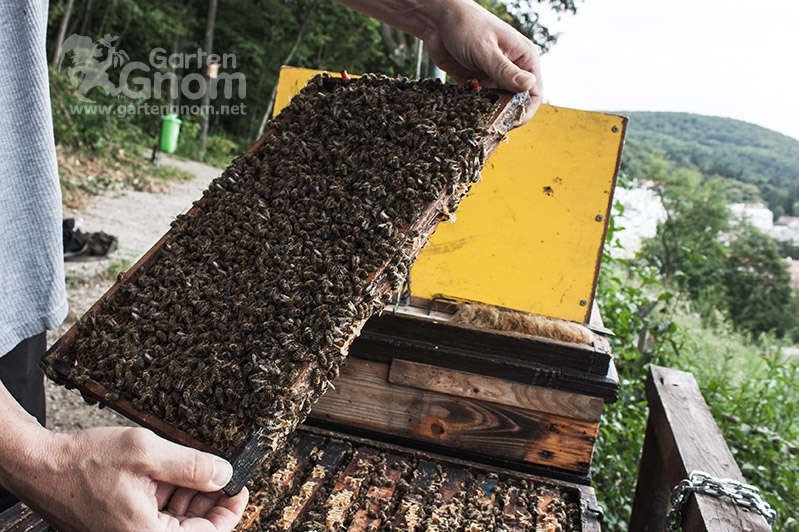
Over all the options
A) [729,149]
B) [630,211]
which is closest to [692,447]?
[630,211]

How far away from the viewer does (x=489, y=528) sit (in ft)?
5.92

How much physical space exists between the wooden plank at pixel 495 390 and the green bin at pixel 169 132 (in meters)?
15.2

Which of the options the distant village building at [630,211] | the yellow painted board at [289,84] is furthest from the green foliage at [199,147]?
the yellow painted board at [289,84]

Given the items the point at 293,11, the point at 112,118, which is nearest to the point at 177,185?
the point at 112,118

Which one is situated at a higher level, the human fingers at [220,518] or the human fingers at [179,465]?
the human fingers at [179,465]

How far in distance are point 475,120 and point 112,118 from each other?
563 inches

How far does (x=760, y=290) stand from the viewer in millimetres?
16766

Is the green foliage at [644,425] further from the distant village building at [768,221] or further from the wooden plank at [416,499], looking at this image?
the distant village building at [768,221]

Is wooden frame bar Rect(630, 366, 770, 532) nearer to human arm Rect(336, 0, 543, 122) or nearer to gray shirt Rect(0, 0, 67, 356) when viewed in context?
human arm Rect(336, 0, 543, 122)

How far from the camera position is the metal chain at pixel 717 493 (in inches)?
70.0

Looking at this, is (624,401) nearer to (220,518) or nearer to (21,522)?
(220,518)

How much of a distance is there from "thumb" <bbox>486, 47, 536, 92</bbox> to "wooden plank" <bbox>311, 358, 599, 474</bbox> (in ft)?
3.77

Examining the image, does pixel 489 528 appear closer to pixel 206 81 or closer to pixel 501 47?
pixel 501 47

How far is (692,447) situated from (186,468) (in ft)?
6.18
